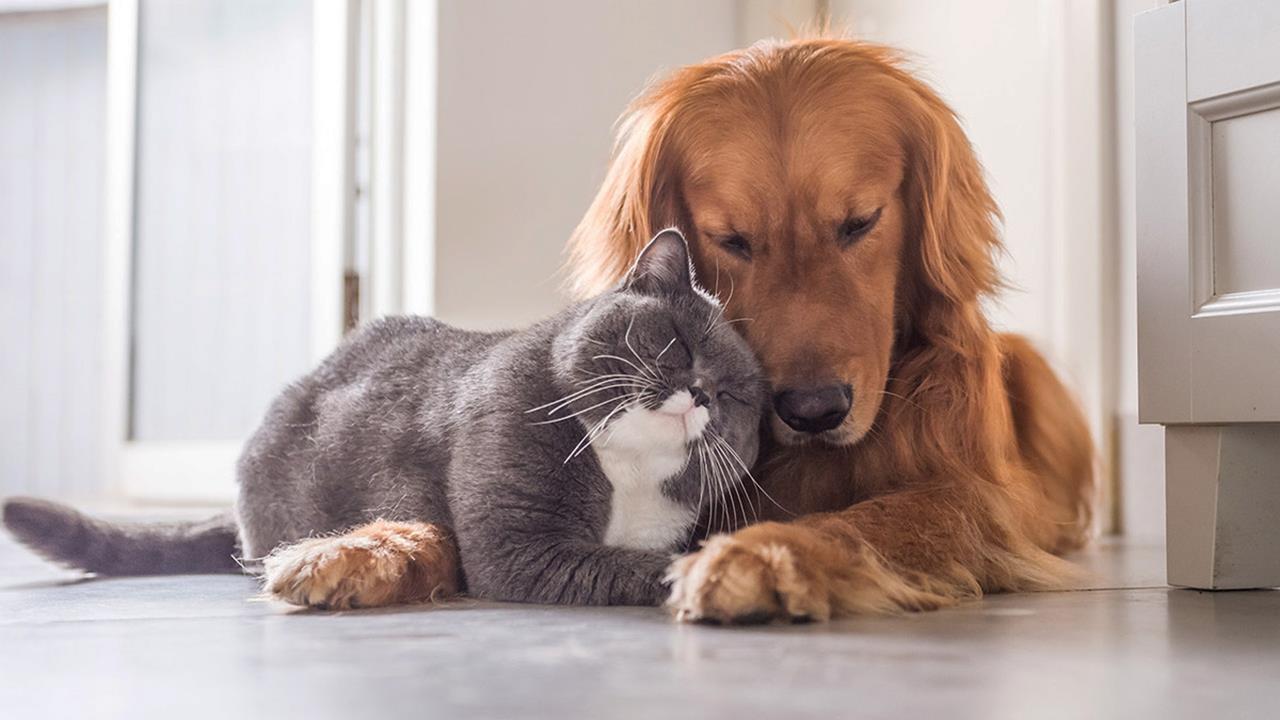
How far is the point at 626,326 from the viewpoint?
1424mm

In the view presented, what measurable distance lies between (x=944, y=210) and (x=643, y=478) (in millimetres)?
625

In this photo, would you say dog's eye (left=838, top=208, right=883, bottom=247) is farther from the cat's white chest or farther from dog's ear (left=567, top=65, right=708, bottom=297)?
the cat's white chest

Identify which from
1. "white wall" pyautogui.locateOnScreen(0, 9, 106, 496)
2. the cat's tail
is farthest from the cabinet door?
"white wall" pyautogui.locateOnScreen(0, 9, 106, 496)

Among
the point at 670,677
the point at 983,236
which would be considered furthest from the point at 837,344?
the point at 670,677

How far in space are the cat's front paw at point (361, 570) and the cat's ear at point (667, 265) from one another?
0.40 metres

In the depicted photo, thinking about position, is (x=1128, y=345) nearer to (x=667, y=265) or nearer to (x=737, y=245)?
(x=737, y=245)

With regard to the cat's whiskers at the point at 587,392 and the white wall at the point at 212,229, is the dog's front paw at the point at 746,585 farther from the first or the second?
the white wall at the point at 212,229

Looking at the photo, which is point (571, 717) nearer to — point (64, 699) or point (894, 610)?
point (64, 699)

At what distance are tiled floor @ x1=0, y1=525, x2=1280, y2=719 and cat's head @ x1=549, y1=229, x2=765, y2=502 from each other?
21cm

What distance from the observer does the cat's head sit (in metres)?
1.39

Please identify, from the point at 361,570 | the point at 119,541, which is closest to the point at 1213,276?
the point at 361,570

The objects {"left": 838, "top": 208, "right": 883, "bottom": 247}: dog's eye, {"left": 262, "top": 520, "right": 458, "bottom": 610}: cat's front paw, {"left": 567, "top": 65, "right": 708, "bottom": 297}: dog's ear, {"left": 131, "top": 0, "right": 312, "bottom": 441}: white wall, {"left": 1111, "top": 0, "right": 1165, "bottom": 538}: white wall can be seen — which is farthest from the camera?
{"left": 131, "top": 0, "right": 312, "bottom": 441}: white wall

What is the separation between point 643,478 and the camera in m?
1.45

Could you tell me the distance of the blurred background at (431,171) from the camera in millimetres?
2887
